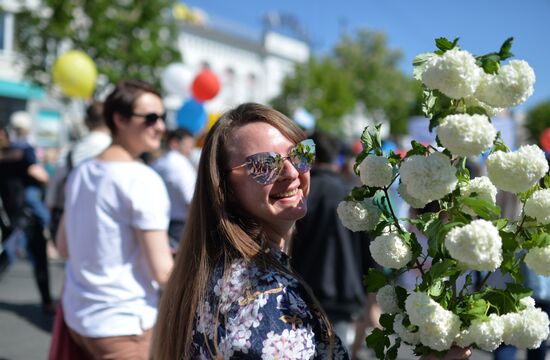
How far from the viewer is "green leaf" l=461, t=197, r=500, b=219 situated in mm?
1246

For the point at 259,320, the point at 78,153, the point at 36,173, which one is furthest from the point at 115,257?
the point at 36,173

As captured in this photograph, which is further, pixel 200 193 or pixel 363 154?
pixel 200 193

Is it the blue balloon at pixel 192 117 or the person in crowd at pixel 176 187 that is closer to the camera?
the person in crowd at pixel 176 187

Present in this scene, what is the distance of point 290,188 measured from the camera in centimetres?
169

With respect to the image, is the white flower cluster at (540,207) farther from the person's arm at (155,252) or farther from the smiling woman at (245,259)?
the person's arm at (155,252)

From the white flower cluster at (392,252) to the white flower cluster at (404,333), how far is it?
0.12 meters

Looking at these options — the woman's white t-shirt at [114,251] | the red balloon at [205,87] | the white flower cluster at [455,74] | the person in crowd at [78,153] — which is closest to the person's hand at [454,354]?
the white flower cluster at [455,74]

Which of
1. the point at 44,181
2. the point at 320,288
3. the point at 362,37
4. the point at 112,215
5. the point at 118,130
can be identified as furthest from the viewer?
the point at 362,37

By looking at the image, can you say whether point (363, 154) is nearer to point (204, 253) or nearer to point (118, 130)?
point (204, 253)

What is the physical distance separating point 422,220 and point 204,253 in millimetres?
573


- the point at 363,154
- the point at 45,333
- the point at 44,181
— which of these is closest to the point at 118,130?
the point at 363,154

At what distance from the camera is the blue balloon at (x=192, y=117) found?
7352 mm

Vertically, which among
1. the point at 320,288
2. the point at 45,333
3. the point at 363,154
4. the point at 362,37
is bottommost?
the point at 45,333

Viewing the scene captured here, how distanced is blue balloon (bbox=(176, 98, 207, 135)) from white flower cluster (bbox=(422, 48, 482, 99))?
6170 mm
